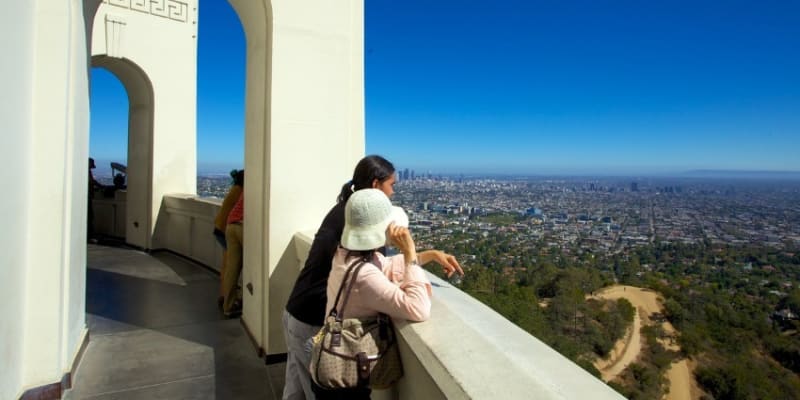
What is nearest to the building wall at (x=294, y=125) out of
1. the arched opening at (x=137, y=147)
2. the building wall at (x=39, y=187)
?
the building wall at (x=39, y=187)

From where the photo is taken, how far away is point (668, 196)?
50750mm

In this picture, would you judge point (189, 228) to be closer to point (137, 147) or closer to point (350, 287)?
point (137, 147)

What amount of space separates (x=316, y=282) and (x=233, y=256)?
294cm

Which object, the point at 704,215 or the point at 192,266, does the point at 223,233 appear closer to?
the point at 192,266

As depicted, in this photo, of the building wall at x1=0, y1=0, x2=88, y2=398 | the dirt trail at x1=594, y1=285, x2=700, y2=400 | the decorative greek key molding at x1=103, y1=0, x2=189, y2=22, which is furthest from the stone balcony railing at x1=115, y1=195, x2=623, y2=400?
the dirt trail at x1=594, y1=285, x2=700, y2=400

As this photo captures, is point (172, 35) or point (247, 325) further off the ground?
point (172, 35)

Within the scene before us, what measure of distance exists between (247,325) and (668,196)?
56764 millimetres

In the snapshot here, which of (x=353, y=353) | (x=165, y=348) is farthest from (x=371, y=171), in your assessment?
(x=165, y=348)

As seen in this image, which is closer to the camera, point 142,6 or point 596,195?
point 142,6

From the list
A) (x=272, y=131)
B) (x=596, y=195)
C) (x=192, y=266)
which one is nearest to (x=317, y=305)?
(x=272, y=131)

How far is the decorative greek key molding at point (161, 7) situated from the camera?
8.47 m

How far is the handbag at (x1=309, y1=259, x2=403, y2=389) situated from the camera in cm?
163

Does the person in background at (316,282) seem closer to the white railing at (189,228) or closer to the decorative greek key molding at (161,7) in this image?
the white railing at (189,228)

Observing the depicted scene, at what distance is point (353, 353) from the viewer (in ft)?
5.41
